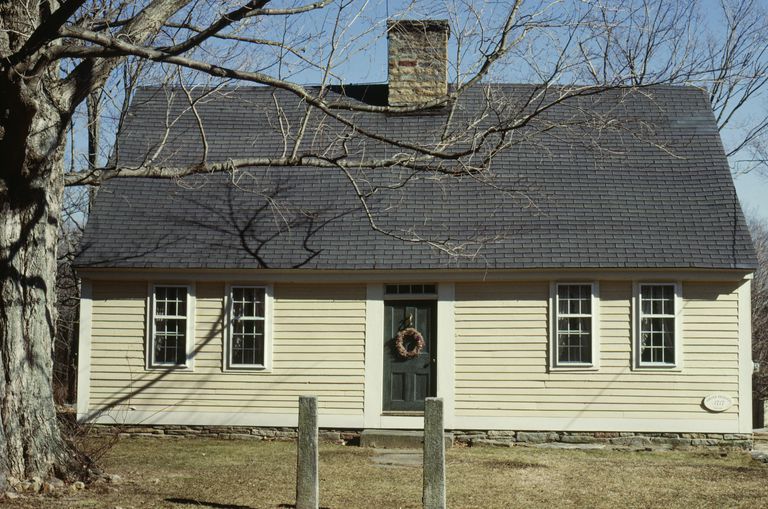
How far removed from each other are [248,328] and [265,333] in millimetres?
370

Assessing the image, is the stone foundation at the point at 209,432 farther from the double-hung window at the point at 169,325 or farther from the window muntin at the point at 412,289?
the window muntin at the point at 412,289

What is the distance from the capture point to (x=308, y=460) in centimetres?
986

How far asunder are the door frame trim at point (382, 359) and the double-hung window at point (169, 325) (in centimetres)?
324

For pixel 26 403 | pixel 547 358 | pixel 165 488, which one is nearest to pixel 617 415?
pixel 547 358

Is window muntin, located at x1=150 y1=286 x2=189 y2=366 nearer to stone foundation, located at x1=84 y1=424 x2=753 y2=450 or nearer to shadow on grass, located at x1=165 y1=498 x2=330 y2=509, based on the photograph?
stone foundation, located at x1=84 y1=424 x2=753 y2=450

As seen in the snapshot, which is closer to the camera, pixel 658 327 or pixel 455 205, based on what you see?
pixel 658 327

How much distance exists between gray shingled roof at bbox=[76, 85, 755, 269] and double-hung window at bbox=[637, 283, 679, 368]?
69 centimetres

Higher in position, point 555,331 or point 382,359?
point 555,331

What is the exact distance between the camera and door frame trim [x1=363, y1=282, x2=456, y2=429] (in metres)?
17.2

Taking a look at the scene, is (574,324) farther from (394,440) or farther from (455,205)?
(394,440)

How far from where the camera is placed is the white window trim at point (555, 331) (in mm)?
17062

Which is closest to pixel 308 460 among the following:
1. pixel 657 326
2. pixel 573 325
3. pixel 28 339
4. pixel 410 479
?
pixel 410 479

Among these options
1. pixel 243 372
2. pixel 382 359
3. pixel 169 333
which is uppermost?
pixel 169 333

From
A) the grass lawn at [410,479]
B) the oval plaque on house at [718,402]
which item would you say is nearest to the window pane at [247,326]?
the grass lawn at [410,479]
